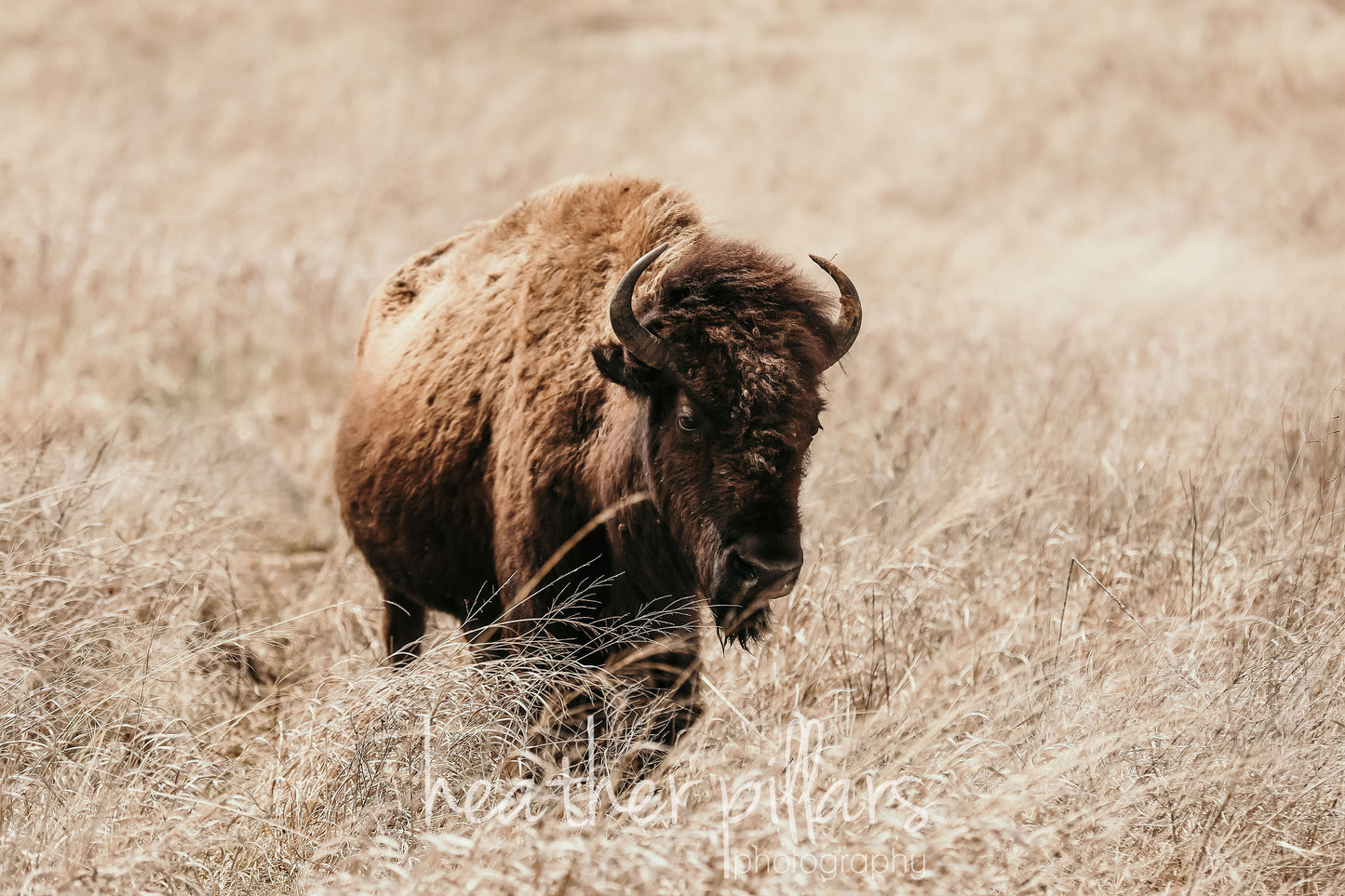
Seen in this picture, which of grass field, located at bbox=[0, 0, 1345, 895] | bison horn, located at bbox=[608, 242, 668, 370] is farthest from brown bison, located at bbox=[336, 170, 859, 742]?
grass field, located at bbox=[0, 0, 1345, 895]

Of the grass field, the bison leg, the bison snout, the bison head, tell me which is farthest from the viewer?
the bison leg

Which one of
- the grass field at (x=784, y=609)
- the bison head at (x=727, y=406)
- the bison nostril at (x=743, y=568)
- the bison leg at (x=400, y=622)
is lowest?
the bison leg at (x=400, y=622)

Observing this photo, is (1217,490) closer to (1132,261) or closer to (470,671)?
(470,671)

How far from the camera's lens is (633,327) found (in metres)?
4.06

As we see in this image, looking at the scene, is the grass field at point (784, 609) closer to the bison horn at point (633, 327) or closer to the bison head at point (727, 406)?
the bison head at point (727, 406)

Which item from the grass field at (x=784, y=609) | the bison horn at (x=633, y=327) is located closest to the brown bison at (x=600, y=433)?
the bison horn at (x=633, y=327)

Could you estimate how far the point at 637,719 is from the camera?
13.3 ft

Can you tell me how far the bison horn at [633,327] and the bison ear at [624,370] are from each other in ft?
0.38

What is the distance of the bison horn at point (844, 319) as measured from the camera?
14.4 feet

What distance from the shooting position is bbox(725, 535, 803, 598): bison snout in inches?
146

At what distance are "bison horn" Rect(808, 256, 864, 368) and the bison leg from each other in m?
2.66

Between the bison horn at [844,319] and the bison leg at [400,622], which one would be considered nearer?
the bison horn at [844,319]

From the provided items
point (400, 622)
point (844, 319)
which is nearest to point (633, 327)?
point (844, 319)

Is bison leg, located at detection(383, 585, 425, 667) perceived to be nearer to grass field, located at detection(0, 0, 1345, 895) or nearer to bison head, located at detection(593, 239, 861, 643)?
grass field, located at detection(0, 0, 1345, 895)
